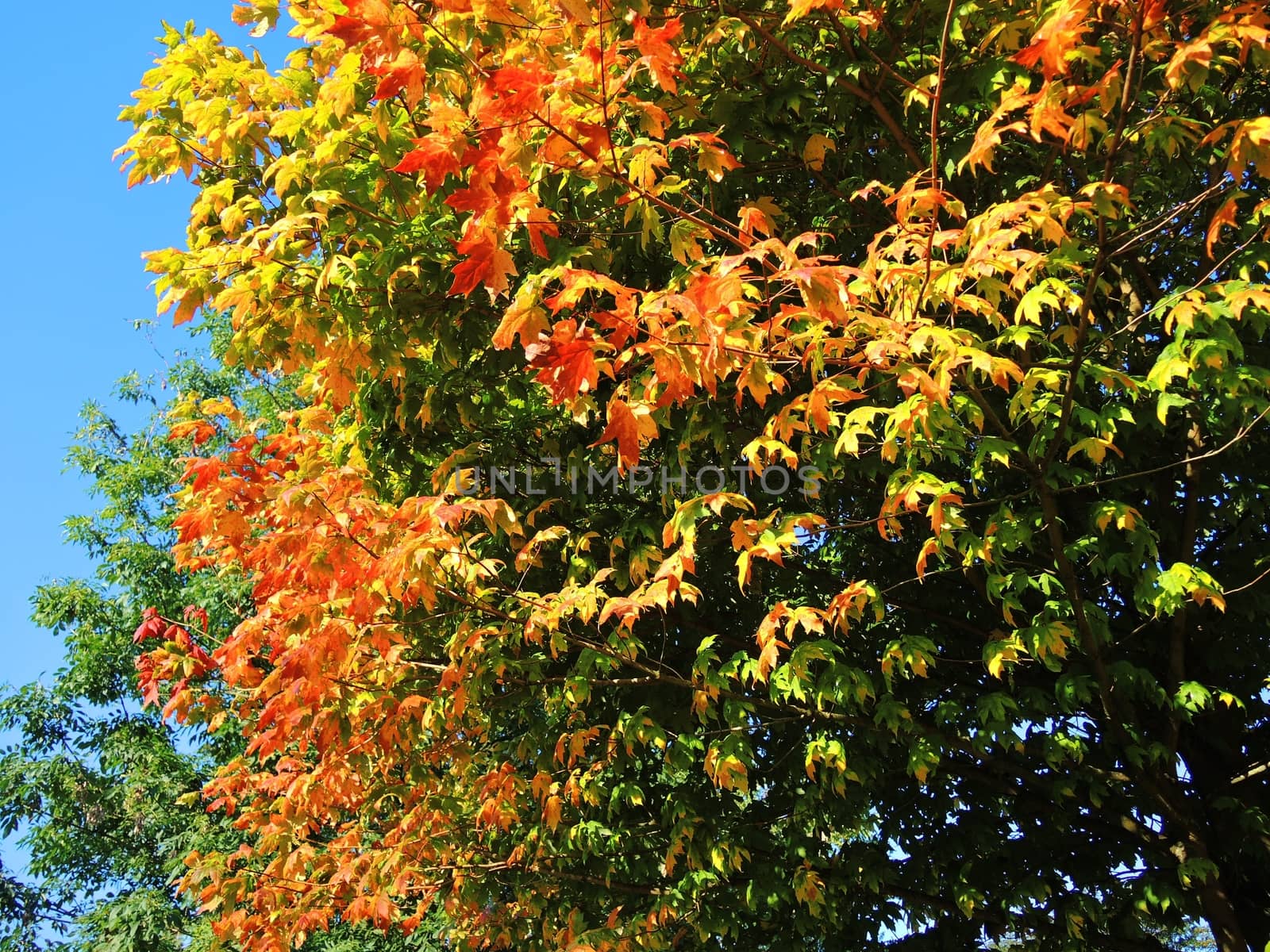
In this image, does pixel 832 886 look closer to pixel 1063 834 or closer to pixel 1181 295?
pixel 1063 834

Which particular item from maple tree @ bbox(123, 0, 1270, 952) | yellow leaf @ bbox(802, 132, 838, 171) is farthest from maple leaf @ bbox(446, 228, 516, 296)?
yellow leaf @ bbox(802, 132, 838, 171)

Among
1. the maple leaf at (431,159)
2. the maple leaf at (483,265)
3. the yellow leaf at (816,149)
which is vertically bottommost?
the maple leaf at (483,265)

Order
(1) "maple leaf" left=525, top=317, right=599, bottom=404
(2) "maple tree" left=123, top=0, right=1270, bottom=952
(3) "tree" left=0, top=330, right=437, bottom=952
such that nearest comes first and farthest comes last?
(1) "maple leaf" left=525, top=317, right=599, bottom=404
(2) "maple tree" left=123, top=0, right=1270, bottom=952
(3) "tree" left=0, top=330, right=437, bottom=952

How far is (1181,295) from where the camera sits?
424 centimetres

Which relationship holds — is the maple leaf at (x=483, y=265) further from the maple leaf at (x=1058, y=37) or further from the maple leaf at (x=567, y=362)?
the maple leaf at (x=1058, y=37)

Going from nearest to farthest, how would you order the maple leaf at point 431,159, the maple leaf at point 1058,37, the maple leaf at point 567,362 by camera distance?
the maple leaf at point 1058,37
the maple leaf at point 567,362
the maple leaf at point 431,159

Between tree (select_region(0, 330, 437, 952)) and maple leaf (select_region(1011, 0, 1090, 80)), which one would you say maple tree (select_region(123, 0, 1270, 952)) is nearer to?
maple leaf (select_region(1011, 0, 1090, 80))

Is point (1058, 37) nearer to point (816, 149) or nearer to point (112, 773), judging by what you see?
point (816, 149)

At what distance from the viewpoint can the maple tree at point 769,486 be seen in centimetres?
431

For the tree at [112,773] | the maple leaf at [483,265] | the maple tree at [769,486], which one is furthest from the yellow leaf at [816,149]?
the tree at [112,773]

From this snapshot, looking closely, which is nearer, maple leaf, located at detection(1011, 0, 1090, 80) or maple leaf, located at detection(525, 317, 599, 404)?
maple leaf, located at detection(1011, 0, 1090, 80)

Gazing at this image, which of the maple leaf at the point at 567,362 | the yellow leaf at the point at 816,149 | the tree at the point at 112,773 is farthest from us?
the tree at the point at 112,773

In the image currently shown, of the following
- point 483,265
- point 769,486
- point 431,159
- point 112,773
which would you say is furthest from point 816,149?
point 112,773

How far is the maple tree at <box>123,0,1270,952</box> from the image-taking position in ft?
14.1
